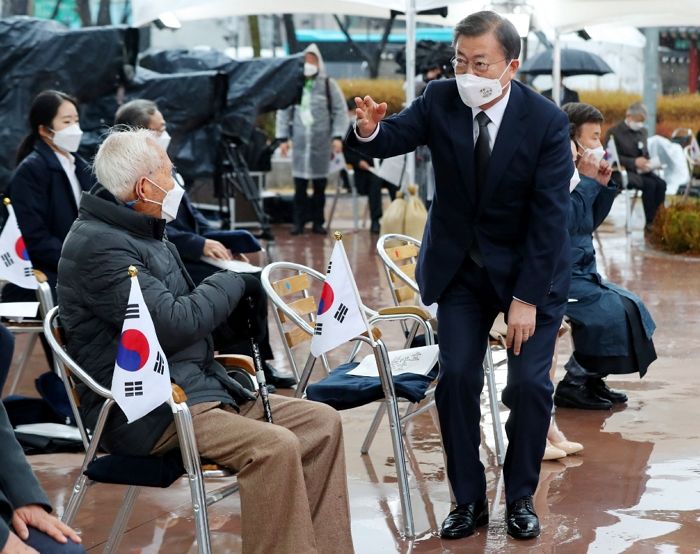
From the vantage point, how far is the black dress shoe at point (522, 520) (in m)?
4.35

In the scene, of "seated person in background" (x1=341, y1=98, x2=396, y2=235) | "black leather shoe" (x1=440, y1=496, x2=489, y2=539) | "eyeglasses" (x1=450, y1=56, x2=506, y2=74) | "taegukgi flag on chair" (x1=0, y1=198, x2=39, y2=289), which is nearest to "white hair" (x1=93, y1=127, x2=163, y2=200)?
"eyeglasses" (x1=450, y1=56, x2=506, y2=74)

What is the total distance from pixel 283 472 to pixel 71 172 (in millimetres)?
3260

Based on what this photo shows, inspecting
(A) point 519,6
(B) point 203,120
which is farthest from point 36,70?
(A) point 519,6

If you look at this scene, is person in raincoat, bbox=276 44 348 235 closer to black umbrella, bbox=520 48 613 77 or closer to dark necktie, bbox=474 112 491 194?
black umbrella, bbox=520 48 613 77

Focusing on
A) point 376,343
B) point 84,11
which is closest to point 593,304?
point 376,343

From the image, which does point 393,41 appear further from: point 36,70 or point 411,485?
point 411,485

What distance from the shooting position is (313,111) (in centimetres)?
1392

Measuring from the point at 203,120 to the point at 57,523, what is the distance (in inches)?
401

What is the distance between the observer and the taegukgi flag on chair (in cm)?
573

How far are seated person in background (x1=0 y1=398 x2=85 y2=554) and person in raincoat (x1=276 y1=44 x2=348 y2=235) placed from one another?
11.0m

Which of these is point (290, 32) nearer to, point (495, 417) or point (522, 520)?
point (495, 417)

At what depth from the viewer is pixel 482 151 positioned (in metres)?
4.32

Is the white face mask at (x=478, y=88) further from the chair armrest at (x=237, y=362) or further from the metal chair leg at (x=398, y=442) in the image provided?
the chair armrest at (x=237, y=362)

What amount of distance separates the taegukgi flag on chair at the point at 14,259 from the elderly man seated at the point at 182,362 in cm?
185
